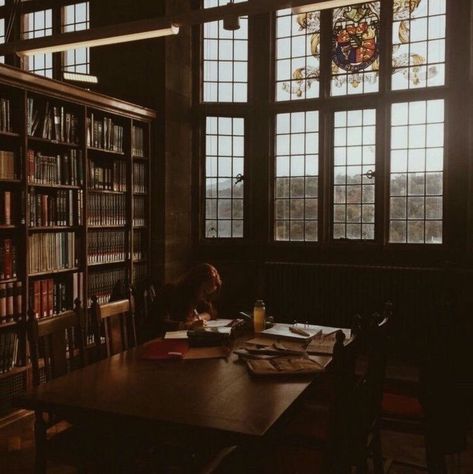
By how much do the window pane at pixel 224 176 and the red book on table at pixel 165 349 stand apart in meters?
3.47

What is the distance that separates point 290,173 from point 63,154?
259 centimetres

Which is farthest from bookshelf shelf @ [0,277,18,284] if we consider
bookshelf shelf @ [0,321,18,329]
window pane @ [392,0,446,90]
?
window pane @ [392,0,446,90]

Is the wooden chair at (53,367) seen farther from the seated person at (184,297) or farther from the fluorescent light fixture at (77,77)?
the fluorescent light fixture at (77,77)

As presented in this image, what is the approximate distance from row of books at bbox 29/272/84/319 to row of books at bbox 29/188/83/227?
0.49 meters

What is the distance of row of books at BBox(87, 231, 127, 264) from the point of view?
5.33 meters

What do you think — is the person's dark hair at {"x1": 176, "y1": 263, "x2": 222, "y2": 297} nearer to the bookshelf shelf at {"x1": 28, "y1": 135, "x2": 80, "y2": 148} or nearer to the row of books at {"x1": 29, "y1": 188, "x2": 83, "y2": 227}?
the row of books at {"x1": 29, "y1": 188, "x2": 83, "y2": 227}

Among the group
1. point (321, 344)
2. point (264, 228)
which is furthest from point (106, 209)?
point (321, 344)

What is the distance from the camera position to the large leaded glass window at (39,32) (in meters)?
6.95

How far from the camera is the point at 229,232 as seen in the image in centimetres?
669

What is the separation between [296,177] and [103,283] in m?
2.45

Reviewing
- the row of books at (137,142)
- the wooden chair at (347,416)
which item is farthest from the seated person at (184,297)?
the row of books at (137,142)

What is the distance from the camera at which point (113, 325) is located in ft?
11.3

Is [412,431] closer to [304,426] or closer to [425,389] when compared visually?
[425,389]

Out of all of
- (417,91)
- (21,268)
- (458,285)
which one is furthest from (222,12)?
(458,285)
